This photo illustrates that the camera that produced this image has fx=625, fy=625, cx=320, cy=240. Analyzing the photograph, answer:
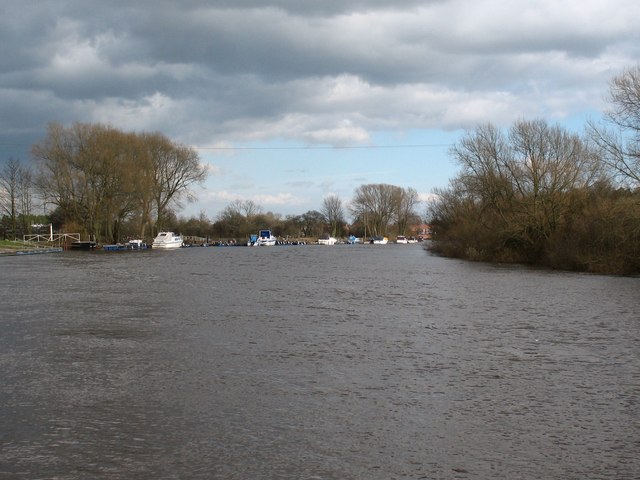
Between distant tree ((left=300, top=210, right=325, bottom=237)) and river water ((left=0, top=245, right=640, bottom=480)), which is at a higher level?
distant tree ((left=300, top=210, right=325, bottom=237))

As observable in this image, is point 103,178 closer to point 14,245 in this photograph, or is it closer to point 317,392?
point 14,245

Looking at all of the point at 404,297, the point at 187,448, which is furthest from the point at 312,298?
the point at 187,448

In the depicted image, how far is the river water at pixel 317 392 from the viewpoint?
239 inches

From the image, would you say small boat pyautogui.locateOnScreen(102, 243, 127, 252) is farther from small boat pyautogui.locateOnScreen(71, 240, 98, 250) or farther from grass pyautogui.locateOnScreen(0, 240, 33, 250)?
grass pyautogui.locateOnScreen(0, 240, 33, 250)

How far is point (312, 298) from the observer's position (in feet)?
68.6

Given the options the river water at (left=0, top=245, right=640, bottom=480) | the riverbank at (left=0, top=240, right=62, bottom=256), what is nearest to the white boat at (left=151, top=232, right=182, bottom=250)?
the riverbank at (left=0, top=240, right=62, bottom=256)

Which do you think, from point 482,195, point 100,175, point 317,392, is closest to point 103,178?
point 100,175

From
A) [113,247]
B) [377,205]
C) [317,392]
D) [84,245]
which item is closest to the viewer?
[317,392]

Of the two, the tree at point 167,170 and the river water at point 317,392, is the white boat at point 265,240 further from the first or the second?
the river water at point 317,392

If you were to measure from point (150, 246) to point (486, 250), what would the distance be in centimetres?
4455

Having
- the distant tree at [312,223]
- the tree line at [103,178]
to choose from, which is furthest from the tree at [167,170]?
the distant tree at [312,223]

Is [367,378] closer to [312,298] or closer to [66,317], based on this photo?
[66,317]

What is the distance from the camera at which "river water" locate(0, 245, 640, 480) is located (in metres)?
6.06

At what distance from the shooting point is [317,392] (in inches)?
341
